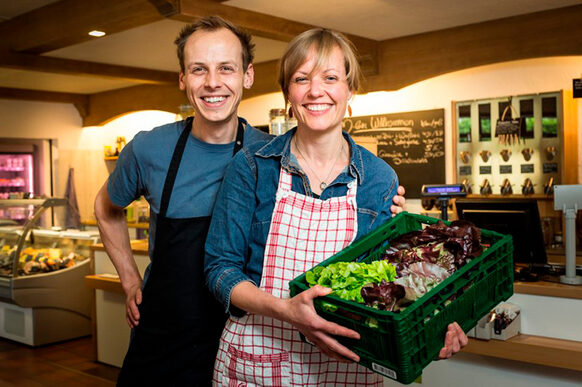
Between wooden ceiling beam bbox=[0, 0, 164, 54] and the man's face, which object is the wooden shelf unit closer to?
the man's face

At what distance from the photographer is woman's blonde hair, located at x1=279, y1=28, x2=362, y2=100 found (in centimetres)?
159

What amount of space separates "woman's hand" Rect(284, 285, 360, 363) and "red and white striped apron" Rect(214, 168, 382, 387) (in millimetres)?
212

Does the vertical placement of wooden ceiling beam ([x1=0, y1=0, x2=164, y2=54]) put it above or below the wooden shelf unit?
above

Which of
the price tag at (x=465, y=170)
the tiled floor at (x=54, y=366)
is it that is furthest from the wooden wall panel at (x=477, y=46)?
the tiled floor at (x=54, y=366)

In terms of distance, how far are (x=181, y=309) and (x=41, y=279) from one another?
4375 millimetres

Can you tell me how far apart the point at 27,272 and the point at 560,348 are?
481 centimetres

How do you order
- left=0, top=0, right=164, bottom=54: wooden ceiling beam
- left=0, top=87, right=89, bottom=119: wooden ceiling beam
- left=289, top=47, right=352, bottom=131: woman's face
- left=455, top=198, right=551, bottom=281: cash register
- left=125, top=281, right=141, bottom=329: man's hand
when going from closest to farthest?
left=289, top=47, right=352, bottom=131: woman's face < left=125, top=281, right=141, bottom=329: man's hand < left=455, top=198, right=551, bottom=281: cash register < left=0, top=0, right=164, bottom=54: wooden ceiling beam < left=0, top=87, right=89, bottom=119: wooden ceiling beam

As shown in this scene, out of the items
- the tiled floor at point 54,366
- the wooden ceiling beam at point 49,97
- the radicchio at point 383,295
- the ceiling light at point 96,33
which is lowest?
the tiled floor at point 54,366

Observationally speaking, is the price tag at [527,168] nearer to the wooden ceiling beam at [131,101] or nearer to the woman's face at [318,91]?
the wooden ceiling beam at [131,101]

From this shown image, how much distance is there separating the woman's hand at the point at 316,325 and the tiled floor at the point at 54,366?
383 centimetres

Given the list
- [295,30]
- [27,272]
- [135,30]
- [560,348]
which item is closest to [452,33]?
[295,30]

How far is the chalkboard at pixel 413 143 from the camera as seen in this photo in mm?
6754

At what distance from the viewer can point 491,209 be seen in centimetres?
341

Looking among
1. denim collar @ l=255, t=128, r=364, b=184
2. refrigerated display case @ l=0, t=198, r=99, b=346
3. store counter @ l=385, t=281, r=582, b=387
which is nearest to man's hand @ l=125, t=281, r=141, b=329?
denim collar @ l=255, t=128, r=364, b=184
